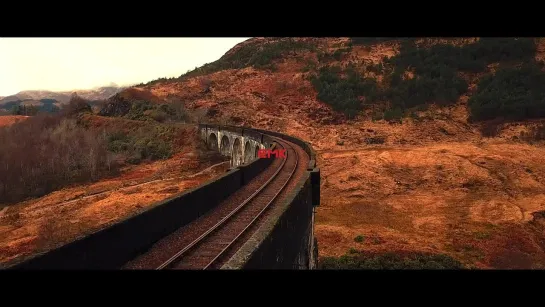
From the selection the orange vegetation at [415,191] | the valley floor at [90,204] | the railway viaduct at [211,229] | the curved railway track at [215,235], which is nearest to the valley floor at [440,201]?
the orange vegetation at [415,191]

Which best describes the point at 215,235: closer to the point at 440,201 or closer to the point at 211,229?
the point at 211,229

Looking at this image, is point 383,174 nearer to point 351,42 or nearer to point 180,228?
point 180,228

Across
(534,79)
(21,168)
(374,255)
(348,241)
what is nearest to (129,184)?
(21,168)

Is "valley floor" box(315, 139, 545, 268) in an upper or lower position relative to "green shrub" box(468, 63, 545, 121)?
lower

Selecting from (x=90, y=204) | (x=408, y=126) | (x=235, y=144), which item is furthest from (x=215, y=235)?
(x=408, y=126)

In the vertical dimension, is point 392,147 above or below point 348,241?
above

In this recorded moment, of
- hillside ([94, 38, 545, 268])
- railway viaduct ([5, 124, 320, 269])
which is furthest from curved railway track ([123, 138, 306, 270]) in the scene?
hillside ([94, 38, 545, 268])

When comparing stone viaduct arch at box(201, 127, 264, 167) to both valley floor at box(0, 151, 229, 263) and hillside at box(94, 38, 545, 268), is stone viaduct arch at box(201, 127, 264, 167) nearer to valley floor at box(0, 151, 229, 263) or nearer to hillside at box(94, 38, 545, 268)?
valley floor at box(0, 151, 229, 263)
